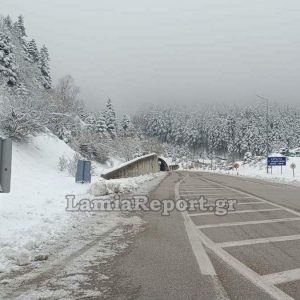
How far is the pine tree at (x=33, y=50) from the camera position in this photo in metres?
76.3

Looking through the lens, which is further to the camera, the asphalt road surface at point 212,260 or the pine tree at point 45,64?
the pine tree at point 45,64

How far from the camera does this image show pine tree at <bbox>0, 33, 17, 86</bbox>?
1638 inches

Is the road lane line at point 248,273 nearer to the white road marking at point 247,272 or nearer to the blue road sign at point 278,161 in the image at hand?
the white road marking at point 247,272

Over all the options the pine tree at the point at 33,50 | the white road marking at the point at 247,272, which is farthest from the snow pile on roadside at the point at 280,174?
the pine tree at the point at 33,50

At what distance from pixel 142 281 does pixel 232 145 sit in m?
171

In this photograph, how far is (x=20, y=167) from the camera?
80.1 feet

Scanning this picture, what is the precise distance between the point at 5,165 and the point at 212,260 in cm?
376

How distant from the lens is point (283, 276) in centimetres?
644

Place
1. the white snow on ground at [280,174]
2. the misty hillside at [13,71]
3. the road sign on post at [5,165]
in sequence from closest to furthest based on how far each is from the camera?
the road sign on post at [5,165] → the misty hillside at [13,71] → the white snow on ground at [280,174]

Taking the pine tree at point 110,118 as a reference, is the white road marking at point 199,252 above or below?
below

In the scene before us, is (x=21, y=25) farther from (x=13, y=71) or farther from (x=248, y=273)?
(x=248, y=273)

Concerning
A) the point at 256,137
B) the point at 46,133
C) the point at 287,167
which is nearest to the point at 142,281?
the point at 46,133

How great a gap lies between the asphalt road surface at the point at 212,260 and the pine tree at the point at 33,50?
6839cm

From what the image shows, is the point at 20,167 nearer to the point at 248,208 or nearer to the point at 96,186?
the point at 96,186
